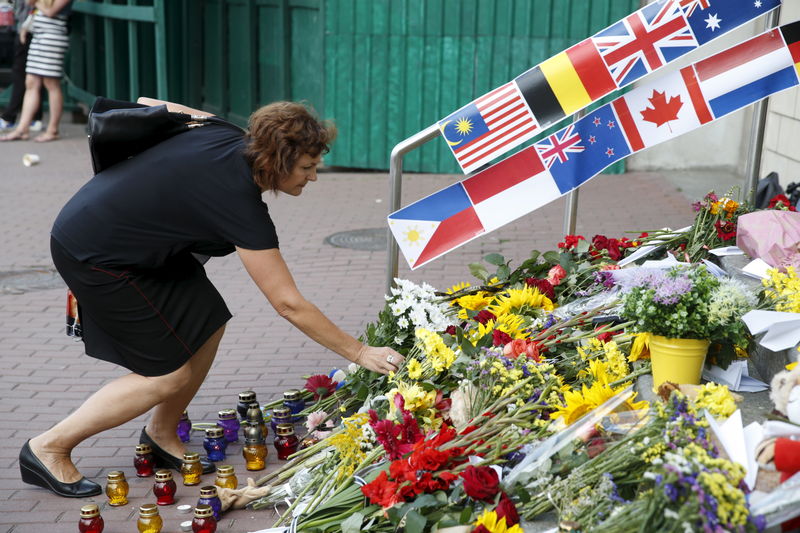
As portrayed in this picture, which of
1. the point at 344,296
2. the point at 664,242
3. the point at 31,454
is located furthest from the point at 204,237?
the point at 344,296

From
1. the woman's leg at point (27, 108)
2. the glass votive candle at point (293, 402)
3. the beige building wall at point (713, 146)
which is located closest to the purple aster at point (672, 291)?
the glass votive candle at point (293, 402)

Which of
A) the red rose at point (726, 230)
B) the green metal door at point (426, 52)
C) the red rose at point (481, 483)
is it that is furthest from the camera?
the green metal door at point (426, 52)

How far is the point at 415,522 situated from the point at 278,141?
1410mm

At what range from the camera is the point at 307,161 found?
350 cm

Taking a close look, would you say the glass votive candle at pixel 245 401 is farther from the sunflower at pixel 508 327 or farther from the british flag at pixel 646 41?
the british flag at pixel 646 41

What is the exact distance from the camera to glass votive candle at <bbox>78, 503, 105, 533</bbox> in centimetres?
334

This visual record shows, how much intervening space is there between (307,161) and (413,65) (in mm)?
6253

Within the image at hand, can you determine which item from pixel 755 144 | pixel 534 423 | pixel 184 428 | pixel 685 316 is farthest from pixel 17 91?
pixel 685 316

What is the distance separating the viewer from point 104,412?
373 centimetres

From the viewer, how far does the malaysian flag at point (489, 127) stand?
420 cm

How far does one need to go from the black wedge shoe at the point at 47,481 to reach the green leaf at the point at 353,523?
133cm

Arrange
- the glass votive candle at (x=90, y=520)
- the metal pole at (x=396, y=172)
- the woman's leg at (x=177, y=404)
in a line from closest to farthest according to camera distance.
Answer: the glass votive candle at (x=90, y=520) → the woman's leg at (x=177, y=404) → the metal pole at (x=396, y=172)

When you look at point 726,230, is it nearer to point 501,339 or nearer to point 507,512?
point 501,339

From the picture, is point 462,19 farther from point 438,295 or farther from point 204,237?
point 204,237
